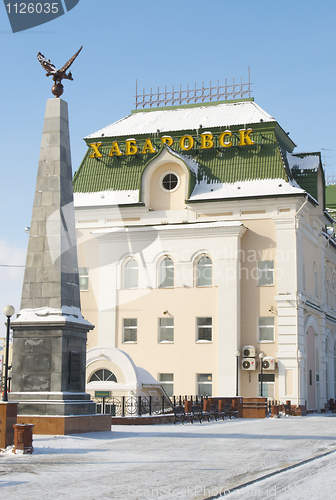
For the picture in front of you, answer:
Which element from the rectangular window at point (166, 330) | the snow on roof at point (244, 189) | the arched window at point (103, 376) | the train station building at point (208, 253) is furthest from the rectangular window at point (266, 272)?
the arched window at point (103, 376)

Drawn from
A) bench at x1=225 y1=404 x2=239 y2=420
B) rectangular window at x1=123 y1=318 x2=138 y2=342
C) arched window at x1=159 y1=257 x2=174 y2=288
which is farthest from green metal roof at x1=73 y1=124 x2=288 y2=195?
→ bench at x1=225 y1=404 x2=239 y2=420

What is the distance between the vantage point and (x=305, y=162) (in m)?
40.9

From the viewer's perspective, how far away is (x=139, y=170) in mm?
40375

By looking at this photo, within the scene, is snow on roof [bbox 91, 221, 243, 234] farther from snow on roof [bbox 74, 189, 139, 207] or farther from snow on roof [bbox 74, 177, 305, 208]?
snow on roof [bbox 74, 189, 139, 207]

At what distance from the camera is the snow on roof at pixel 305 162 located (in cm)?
4038

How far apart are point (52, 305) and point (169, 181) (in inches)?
856

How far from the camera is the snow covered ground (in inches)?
402

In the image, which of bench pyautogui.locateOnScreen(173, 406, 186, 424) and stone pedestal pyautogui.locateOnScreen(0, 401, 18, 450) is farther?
bench pyautogui.locateOnScreen(173, 406, 186, 424)

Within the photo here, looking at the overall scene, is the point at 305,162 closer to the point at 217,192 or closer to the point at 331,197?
the point at 217,192

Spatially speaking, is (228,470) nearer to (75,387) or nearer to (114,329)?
(75,387)

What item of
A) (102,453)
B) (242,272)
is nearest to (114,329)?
(242,272)

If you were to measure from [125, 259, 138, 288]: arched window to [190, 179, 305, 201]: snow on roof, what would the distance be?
4.99 meters

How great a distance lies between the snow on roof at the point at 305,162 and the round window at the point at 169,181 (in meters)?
6.94

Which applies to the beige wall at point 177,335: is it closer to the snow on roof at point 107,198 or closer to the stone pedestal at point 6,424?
the snow on roof at point 107,198
